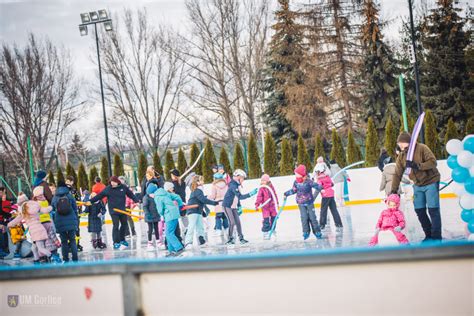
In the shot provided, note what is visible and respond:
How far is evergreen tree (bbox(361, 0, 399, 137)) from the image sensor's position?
116 ft

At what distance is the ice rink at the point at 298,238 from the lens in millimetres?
10281

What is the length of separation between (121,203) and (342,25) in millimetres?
26013

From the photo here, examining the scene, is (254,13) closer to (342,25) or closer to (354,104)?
(342,25)

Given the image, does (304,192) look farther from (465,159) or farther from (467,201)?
(465,159)

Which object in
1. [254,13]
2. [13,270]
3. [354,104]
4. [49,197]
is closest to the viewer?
[13,270]

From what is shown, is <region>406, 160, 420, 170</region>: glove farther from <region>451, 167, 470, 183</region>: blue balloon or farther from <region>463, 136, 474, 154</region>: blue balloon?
<region>463, 136, 474, 154</region>: blue balloon

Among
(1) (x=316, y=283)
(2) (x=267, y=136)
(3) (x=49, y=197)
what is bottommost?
(1) (x=316, y=283)

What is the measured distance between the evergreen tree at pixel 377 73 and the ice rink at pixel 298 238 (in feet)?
63.2

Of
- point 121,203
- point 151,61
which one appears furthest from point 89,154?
point 121,203

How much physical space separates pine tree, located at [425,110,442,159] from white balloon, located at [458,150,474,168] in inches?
689

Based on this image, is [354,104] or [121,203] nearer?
[121,203]

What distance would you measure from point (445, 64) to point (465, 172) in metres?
→ 28.4

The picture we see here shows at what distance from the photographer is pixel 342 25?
3650 centimetres

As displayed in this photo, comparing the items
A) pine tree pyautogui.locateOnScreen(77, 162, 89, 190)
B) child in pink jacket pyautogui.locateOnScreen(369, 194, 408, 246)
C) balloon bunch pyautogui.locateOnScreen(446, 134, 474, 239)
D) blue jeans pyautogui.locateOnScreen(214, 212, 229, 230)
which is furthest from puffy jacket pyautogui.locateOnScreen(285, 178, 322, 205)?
pine tree pyautogui.locateOnScreen(77, 162, 89, 190)
